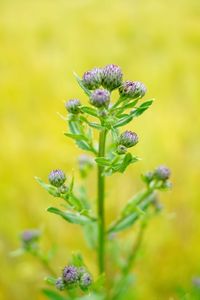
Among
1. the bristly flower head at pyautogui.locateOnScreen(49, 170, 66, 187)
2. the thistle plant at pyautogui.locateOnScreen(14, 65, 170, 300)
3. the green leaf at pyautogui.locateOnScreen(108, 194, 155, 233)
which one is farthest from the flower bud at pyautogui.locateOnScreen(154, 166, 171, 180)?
the bristly flower head at pyautogui.locateOnScreen(49, 170, 66, 187)

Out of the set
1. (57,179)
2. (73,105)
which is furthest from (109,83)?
(57,179)

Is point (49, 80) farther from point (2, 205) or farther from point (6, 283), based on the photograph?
point (6, 283)

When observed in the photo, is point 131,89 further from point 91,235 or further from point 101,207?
point 91,235

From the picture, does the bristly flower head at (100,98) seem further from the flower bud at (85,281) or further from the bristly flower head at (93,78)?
the flower bud at (85,281)

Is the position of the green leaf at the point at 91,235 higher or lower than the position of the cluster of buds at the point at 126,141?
higher

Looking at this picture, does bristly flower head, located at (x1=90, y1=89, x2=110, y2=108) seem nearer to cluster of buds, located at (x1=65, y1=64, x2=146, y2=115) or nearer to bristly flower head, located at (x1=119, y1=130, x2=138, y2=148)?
cluster of buds, located at (x1=65, y1=64, x2=146, y2=115)

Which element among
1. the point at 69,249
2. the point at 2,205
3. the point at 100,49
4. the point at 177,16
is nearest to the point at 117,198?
the point at 69,249

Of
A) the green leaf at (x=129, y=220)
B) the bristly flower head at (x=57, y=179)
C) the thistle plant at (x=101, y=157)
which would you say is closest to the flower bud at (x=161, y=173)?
the thistle plant at (x=101, y=157)

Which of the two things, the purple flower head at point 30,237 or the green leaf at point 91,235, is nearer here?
the green leaf at point 91,235
